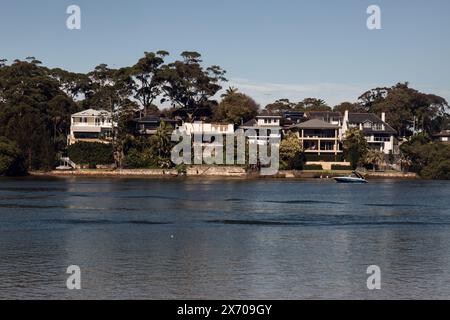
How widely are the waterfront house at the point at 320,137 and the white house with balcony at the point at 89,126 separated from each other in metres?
27.2

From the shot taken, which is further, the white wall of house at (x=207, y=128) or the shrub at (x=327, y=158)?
the white wall of house at (x=207, y=128)

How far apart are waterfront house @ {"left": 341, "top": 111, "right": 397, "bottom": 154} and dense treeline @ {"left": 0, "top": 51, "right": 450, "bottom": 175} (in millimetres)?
10657

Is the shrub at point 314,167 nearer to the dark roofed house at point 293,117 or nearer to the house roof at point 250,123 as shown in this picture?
the house roof at point 250,123

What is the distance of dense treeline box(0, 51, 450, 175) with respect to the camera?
351ft

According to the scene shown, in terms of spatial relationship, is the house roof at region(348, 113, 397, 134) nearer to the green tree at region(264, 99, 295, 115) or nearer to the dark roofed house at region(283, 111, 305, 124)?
the dark roofed house at region(283, 111, 305, 124)

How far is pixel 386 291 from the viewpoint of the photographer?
88.0 ft

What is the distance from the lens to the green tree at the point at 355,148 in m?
109

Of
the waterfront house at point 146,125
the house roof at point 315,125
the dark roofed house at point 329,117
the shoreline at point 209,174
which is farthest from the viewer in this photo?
the dark roofed house at point 329,117

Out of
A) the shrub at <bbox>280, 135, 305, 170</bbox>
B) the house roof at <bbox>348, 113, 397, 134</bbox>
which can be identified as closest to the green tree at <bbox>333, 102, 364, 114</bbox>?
the house roof at <bbox>348, 113, 397, 134</bbox>

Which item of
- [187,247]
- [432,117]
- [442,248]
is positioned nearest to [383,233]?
[442,248]

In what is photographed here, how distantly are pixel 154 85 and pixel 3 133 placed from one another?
94.4 ft
